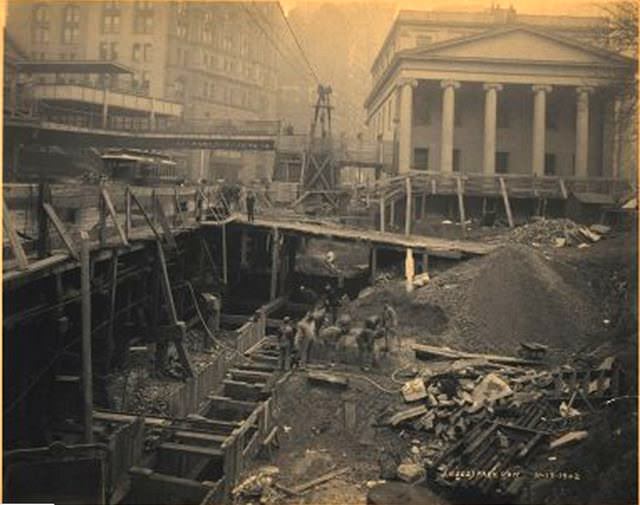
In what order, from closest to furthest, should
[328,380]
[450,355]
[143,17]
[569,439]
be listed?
[569,439]
[328,380]
[450,355]
[143,17]

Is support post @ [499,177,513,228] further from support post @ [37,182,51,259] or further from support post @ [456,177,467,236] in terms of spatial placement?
support post @ [37,182,51,259]

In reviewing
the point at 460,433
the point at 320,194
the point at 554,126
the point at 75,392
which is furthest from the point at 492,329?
the point at 554,126

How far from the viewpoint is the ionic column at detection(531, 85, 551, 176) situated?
115 ft

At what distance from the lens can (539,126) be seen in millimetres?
35906

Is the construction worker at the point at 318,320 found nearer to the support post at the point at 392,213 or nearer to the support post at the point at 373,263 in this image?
the support post at the point at 373,263

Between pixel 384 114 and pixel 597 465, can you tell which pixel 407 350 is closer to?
pixel 597 465

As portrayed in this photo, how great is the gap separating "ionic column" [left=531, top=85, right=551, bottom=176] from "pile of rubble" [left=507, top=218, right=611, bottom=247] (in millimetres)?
7742

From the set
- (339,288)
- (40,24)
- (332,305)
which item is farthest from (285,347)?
(339,288)

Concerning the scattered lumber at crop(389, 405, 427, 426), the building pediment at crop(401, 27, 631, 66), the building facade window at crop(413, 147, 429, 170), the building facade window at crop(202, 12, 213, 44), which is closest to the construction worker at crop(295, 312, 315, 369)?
the scattered lumber at crop(389, 405, 427, 426)

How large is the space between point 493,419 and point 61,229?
28.3 ft

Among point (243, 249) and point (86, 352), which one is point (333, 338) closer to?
point (86, 352)

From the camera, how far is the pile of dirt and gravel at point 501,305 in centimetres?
1752

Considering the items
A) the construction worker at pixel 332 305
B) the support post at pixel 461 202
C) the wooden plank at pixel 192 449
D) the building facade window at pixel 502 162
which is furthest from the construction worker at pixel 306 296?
the building facade window at pixel 502 162

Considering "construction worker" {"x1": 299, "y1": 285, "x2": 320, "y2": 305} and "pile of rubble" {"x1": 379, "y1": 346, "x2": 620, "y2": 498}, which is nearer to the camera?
"pile of rubble" {"x1": 379, "y1": 346, "x2": 620, "y2": 498}
